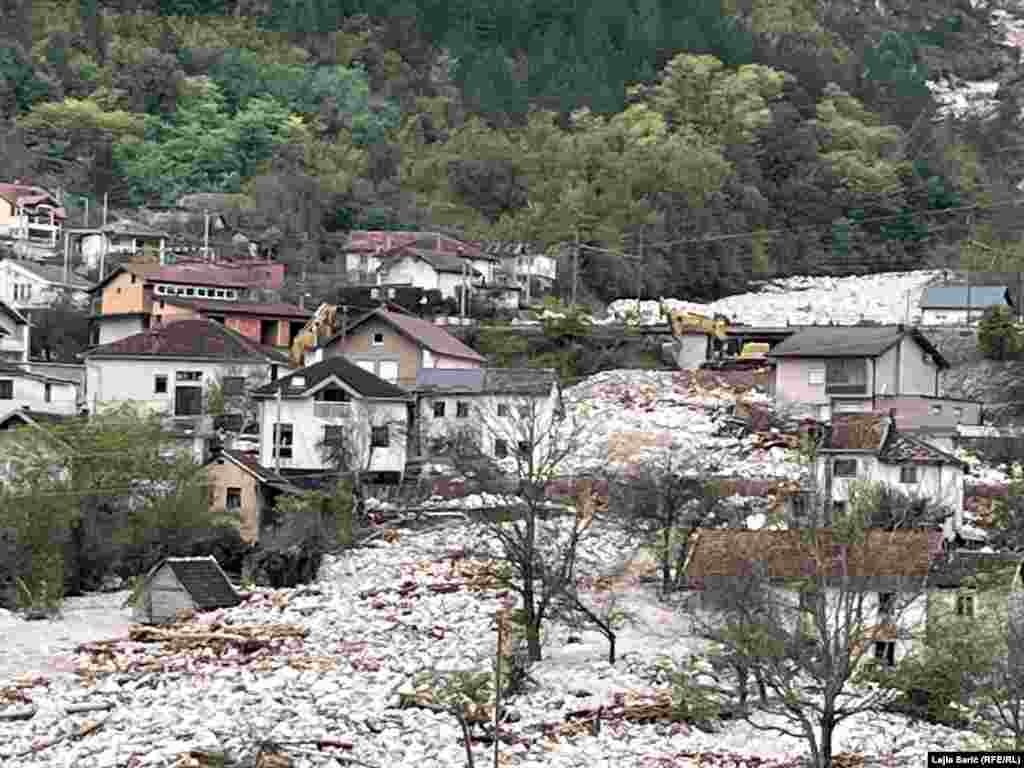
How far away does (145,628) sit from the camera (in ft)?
102

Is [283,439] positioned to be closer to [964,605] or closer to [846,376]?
[846,376]

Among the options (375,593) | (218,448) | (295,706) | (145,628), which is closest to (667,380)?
(218,448)

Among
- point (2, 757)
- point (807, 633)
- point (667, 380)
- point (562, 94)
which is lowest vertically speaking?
Result: point (2, 757)

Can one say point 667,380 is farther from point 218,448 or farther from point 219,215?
point 219,215

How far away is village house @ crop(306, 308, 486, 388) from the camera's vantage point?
→ 153ft

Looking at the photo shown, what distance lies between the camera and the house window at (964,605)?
2728 cm

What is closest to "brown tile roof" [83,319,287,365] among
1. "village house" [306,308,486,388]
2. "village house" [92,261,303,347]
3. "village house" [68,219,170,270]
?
"village house" [306,308,486,388]

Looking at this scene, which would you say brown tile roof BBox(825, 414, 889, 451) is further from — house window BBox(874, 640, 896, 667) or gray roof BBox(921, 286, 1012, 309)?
gray roof BBox(921, 286, 1012, 309)

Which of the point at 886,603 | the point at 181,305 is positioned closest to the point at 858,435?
the point at 886,603

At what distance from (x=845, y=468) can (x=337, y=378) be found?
10333 mm

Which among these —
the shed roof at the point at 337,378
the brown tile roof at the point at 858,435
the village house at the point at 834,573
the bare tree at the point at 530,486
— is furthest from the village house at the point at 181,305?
the village house at the point at 834,573

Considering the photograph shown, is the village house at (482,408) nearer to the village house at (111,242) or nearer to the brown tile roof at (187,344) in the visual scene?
the brown tile roof at (187,344)

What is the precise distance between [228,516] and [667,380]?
15.1 metres

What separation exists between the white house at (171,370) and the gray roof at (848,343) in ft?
38.4
